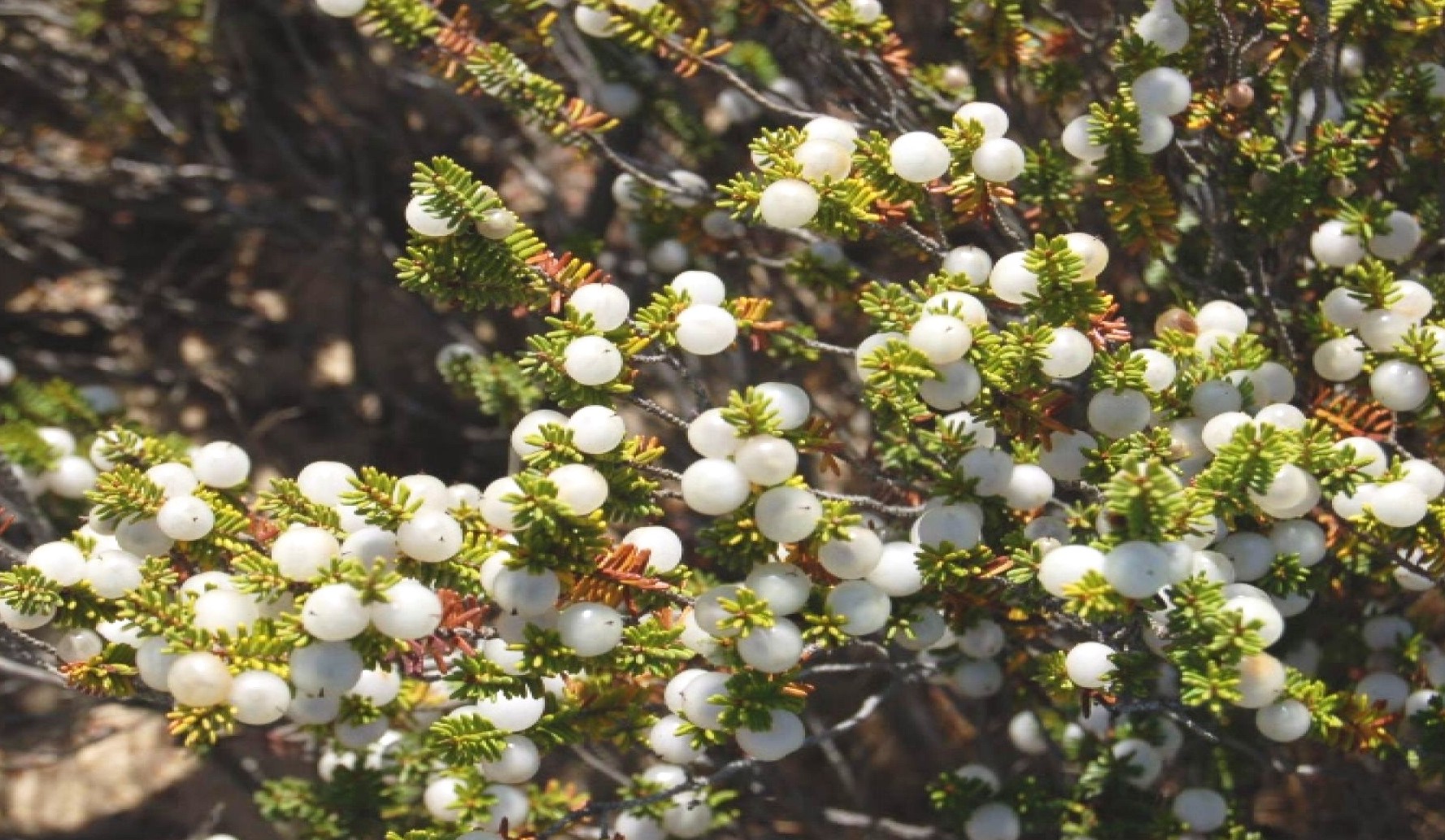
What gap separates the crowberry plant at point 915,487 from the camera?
123cm

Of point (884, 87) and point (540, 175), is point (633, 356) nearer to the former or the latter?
point (884, 87)

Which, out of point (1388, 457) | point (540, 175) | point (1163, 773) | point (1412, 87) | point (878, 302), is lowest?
point (1163, 773)

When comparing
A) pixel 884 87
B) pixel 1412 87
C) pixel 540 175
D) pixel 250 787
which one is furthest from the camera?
pixel 540 175

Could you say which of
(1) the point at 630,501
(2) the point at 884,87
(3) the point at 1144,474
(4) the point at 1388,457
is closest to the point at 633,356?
(1) the point at 630,501

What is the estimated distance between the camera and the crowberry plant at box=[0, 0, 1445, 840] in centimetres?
123

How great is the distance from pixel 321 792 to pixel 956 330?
3.46ft

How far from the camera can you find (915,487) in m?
1.57

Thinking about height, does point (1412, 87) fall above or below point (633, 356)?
above

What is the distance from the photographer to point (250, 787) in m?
1.98

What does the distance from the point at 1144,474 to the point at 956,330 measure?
22 cm

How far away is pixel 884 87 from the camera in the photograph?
172 cm

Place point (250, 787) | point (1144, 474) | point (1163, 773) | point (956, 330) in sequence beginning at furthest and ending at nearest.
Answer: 1. point (250, 787)
2. point (1163, 773)
3. point (956, 330)
4. point (1144, 474)

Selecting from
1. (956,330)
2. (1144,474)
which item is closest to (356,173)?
(956,330)

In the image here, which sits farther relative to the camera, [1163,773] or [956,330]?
[1163,773]
